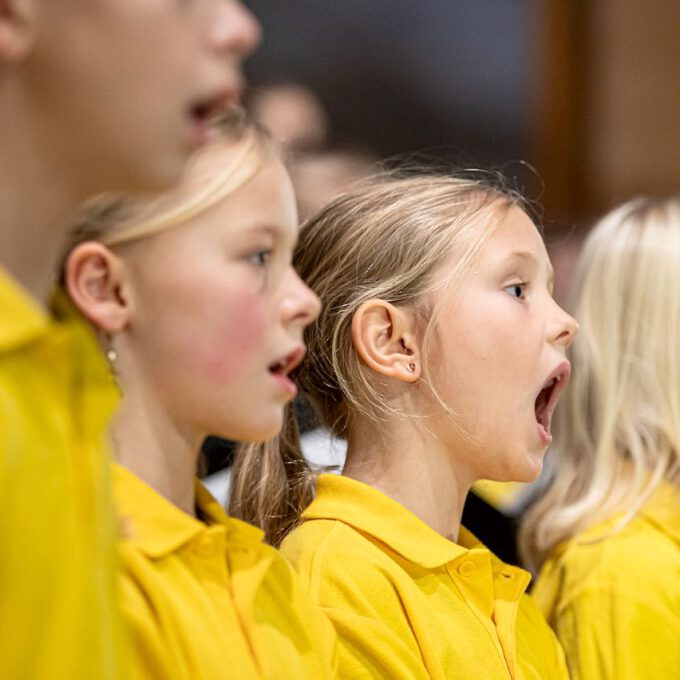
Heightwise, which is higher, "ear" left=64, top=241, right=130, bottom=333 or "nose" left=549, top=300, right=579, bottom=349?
"ear" left=64, top=241, right=130, bottom=333

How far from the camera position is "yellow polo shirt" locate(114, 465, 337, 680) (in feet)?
2.90

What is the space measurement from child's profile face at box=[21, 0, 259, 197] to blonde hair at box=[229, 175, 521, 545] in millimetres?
562

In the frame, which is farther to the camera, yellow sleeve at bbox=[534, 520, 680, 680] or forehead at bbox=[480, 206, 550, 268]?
yellow sleeve at bbox=[534, 520, 680, 680]

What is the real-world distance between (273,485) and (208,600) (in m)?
0.40

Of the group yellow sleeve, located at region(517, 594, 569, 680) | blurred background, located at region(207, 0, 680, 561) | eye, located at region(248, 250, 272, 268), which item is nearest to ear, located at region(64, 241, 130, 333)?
eye, located at region(248, 250, 272, 268)

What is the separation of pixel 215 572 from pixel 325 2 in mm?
3304

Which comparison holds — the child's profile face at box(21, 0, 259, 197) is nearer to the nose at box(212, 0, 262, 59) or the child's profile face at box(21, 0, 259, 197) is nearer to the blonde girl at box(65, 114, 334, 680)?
the nose at box(212, 0, 262, 59)

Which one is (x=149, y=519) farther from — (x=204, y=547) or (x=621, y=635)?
(x=621, y=635)

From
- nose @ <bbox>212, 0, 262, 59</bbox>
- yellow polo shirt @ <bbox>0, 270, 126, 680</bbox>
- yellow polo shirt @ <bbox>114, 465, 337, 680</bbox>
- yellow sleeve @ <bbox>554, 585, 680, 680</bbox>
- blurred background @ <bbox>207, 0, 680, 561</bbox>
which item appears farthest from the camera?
blurred background @ <bbox>207, 0, 680, 561</bbox>

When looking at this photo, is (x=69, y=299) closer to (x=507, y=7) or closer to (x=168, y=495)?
(x=168, y=495)

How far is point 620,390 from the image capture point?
1.63m

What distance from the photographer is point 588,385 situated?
5.46 ft

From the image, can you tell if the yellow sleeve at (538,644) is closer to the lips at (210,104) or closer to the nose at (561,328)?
the nose at (561,328)

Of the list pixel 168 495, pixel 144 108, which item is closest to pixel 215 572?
pixel 168 495
